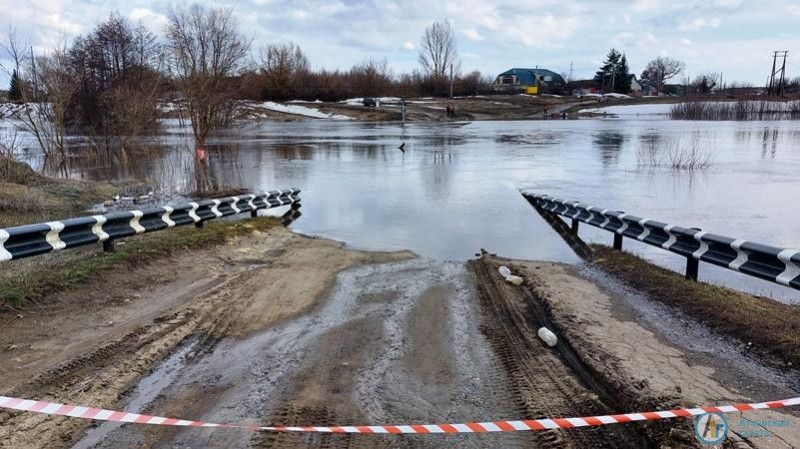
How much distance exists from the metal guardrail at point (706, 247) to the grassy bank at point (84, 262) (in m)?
7.04

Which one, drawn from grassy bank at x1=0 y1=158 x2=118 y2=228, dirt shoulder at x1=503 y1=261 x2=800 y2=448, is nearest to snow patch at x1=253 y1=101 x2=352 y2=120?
grassy bank at x1=0 y1=158 x2=118 y2=228

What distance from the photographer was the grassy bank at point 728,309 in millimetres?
5896

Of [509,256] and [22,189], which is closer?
[509,256]

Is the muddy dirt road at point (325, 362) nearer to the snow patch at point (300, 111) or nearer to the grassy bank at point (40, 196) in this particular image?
the grassy bank at point (40, 196)

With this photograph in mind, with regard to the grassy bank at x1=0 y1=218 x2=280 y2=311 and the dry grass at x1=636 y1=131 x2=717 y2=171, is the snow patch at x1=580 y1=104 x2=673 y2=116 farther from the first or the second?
the grassy bank at x1=0 y1=218 x2=280 y2=311

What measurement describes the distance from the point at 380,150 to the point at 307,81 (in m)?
85.7

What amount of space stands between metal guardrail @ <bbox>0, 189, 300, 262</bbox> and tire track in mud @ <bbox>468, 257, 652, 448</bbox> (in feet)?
18.4

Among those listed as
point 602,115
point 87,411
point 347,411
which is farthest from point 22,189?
point 602,115

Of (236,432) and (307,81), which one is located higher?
(307,81)

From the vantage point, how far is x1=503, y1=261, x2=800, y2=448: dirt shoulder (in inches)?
→ 168

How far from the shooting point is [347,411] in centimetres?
454

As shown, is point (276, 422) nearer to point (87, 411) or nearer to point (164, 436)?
point (164, 436)

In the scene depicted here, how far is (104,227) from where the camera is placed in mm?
9023

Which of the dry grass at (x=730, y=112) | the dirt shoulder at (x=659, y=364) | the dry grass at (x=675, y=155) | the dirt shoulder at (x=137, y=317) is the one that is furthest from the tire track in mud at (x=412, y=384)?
the dry grass at (x=730, y=112)
